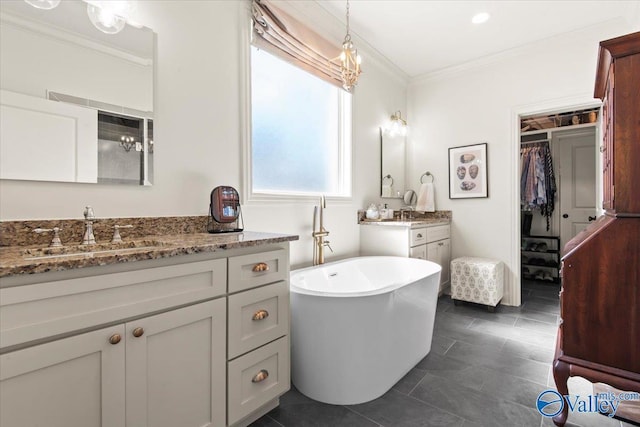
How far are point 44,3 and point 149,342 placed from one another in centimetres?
157

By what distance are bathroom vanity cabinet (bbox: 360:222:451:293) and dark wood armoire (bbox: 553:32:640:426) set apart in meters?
1.43

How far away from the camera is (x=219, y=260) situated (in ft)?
4.28

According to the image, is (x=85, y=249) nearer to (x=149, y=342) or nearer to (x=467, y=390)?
(x=149, y=342)

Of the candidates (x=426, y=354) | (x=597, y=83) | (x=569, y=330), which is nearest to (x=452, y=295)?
(x=426, y=354)

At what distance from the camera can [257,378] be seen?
1.44 m

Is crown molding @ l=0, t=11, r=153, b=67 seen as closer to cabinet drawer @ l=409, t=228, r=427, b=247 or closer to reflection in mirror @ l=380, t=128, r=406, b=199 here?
cabinet drawer @ l=409, t=228, r=427, b=247

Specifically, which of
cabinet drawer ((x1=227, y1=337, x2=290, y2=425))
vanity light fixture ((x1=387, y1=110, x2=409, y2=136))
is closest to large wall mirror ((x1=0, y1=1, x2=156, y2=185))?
cabinet drawer ((x1=227, y1=337, x2=290, y2=425))

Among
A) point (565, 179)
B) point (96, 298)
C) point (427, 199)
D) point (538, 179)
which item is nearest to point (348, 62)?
point (96, 298)

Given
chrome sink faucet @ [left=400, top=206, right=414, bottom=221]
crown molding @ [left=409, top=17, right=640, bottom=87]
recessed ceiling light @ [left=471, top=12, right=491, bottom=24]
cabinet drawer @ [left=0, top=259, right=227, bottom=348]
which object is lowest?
cabinet drawer @ [left=0, top=259, right=227, bottom=348]

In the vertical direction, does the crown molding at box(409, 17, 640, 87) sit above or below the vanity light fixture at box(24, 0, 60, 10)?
above

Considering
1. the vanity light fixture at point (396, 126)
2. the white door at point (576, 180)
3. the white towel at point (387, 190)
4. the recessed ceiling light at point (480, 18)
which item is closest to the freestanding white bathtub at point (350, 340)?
the white towel at point (387, 190)

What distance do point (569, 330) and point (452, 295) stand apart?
72.5 inches

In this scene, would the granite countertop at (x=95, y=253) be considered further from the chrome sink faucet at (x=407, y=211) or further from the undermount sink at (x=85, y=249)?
the chrome sink faucet at (x=407, y=211)

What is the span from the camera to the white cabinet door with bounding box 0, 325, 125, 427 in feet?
2.75
